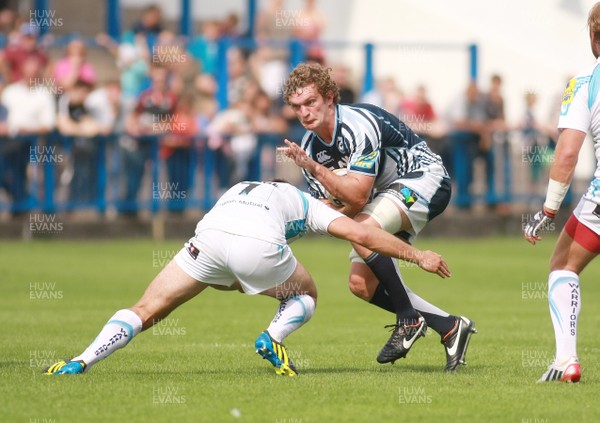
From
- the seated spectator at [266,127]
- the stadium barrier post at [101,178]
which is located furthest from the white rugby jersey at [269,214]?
the seated spectator at [266,127]

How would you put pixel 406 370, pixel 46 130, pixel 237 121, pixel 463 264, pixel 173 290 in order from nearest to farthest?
pixel 173 290 → pixel 406 370 → pixel 463 264 → pixel 46 130 → pixel 237 121

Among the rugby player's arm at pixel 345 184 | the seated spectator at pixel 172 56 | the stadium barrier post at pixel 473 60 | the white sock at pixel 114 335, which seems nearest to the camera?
the white sock at pixel 114 335

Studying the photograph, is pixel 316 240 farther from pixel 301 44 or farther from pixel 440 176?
pixel 440 176

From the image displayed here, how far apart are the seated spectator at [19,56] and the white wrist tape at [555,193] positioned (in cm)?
1327

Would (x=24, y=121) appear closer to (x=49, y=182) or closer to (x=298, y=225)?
(x=49, y=182)

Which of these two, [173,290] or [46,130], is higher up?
[173,290]

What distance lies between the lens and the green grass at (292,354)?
7227mm

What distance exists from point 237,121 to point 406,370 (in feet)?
42.4

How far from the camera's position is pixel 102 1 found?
28656 millimetres

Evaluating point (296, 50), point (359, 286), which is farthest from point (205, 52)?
point (359, 286)

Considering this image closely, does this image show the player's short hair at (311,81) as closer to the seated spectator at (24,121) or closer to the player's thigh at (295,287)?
the player's thigh at (295,287)

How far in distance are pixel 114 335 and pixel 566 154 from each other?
302 centimetres

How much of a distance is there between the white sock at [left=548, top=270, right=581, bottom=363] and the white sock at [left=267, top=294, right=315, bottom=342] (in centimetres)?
160

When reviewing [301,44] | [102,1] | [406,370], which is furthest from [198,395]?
[102,1]
